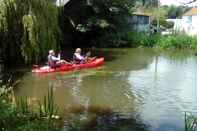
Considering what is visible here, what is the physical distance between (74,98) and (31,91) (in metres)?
2.28

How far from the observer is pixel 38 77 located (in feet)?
64.0

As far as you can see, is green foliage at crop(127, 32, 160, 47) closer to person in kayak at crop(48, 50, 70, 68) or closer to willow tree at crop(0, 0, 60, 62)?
person in kayak at crop(48, 50, 70, 68)

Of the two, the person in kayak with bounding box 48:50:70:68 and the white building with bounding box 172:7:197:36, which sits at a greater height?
the white building with bounding box 172:7:197:36

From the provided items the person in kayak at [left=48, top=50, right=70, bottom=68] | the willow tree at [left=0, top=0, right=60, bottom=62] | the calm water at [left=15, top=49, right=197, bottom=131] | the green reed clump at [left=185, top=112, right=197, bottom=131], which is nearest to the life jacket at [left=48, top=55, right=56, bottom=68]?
the person in kayak at [left=48, top=50, right=70, bottom=68]

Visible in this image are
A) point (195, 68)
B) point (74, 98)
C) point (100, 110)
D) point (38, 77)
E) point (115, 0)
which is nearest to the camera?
point (100, 110)

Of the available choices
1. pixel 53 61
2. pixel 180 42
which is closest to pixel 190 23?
pixel 180 42

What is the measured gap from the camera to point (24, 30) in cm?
1986

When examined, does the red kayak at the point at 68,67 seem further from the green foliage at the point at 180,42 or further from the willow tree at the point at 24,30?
the green foliage at the point at 180,42

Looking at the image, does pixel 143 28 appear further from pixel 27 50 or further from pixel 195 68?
pixel 27 50

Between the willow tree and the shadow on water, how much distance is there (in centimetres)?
723

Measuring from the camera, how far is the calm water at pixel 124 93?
1216cm

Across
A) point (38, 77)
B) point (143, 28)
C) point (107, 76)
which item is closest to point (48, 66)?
point (38, 77)

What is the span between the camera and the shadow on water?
11080mm

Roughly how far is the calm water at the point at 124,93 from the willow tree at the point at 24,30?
4.08 ft
